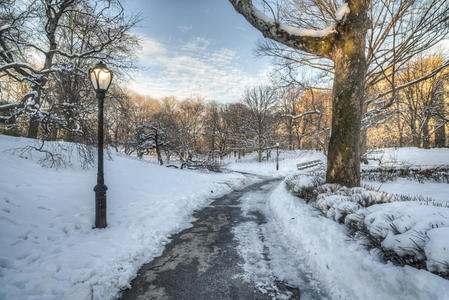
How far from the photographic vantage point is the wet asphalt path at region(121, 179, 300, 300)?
2520mm

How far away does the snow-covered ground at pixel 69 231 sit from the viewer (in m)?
2.56

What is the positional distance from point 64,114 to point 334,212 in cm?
817

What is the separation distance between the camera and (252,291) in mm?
2541

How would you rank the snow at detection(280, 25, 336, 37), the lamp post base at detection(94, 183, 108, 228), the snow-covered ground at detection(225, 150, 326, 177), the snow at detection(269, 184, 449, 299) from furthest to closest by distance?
the snow-covered ground at detection(225, 150, 326, 177)
the snow at detection(280, 25, 336, 37)
the lamp post base at detection(94, 183, 108, 228)
the snow at detection(269, 184, 449, 299)

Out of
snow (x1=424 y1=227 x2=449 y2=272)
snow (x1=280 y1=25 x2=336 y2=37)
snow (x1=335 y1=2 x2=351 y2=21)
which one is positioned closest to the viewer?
snow (x1=424 y1=227 x2=449 y2=272)

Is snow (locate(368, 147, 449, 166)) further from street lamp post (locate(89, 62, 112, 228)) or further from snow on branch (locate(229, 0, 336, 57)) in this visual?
street lamp post (locate(89, 62, 112, 228))

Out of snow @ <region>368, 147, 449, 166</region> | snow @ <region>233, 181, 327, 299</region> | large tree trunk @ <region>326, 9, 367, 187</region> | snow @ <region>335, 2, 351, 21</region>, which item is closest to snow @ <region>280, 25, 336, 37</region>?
snow @ <region>335, 2, 351, 21</region>

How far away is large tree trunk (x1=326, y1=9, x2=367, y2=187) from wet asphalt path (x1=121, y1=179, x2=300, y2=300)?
347 cm

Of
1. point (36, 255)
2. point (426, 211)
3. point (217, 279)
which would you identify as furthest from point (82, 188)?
point (426, 211)

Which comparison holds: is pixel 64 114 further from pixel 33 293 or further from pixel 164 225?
pixel 33 293

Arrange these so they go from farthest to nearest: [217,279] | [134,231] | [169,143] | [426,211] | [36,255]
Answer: [169,143] < [134,231] < [36,255] < [217,279] < [426,211]

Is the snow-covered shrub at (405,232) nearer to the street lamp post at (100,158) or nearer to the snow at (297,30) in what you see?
the snow at (297,30)

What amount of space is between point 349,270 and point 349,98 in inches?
171

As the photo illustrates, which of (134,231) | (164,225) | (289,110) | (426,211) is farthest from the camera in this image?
(289,110)
